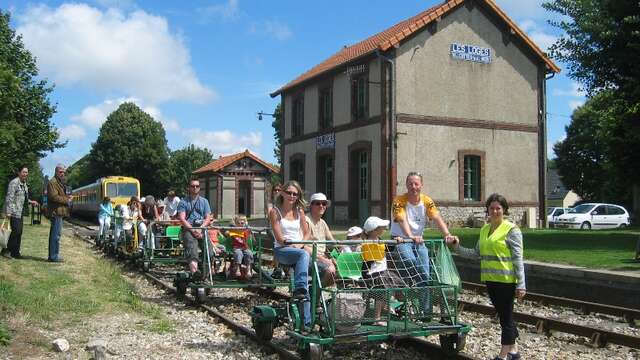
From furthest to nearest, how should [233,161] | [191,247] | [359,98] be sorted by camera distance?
[233,161], [359,98], [191,247]

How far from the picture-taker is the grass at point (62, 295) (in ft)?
26.9

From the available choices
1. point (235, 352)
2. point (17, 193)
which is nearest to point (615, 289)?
point (235, 352)

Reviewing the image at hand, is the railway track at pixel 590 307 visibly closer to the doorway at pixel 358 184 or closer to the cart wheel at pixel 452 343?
the cart wheel at pixel 452 343

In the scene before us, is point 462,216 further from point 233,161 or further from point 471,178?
point 233,161

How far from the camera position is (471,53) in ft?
90.1

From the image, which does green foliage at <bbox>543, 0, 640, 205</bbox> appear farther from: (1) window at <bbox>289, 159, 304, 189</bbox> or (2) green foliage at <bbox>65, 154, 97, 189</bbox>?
(2) green foliage at <bbox>65, 154, 97, 189</bbox>

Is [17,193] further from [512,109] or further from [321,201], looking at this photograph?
[512,109]

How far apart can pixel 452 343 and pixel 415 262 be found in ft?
3.18

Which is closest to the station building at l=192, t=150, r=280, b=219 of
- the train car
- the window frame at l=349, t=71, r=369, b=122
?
the train car

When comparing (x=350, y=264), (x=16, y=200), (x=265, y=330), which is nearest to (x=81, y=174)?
(x=16, y=200)

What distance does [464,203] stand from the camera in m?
26.9

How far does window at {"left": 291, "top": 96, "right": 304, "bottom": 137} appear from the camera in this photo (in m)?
33.4

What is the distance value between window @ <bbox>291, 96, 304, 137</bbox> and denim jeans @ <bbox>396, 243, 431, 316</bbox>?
2633cm

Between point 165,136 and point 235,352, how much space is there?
64.2 metres
